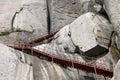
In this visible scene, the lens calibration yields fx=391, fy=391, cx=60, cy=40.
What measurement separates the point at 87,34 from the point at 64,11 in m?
4.78

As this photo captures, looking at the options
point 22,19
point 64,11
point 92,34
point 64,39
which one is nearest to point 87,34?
point 92,34

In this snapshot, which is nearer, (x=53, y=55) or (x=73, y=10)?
(x=53, y=55)

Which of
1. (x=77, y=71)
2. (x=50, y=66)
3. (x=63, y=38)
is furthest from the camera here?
(x=63, y=38)

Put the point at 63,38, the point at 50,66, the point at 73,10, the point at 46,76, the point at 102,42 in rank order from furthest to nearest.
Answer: the point at 73,10, the point at 63,38, the point at 102,42, the point at 50,66, the point at 46,76

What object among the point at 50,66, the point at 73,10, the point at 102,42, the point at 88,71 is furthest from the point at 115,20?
the point at 73,10

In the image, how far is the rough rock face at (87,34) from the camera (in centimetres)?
1934

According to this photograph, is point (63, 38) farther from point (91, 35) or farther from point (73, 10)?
point (73, 10)

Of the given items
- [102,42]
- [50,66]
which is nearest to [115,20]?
[102,42]

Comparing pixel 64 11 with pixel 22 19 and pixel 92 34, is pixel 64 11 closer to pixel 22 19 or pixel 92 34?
pixel 22 19

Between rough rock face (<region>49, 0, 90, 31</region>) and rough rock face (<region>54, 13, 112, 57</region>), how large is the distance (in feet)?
7.68

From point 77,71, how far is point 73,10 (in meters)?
7.16

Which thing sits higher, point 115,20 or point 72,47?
point 115,20

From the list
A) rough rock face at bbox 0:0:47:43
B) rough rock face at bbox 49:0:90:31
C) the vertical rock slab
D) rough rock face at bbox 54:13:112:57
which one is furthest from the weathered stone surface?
rough rock face at bbox 49:0:90:31

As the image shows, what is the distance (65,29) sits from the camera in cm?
2144
